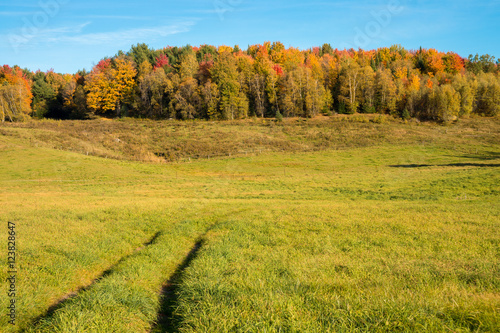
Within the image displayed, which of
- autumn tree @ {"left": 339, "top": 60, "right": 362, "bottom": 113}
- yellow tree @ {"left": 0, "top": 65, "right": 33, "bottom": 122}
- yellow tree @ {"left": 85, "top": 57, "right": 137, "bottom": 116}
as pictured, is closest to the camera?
yellow tree @ {"left": 0, "top": 65, "right": 33, "bottom": 122}

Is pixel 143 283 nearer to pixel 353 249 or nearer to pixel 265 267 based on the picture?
pixel 265 267

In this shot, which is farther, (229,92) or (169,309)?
(229,92)

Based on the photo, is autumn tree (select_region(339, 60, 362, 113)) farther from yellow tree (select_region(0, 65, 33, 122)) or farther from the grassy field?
yellow tree (select_region(0, 65, 33, 122))

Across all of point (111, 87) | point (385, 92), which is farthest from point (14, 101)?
point (385, 92)

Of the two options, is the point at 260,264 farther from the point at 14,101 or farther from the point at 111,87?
the point at 14,101

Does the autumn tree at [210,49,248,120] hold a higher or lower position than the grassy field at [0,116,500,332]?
higher

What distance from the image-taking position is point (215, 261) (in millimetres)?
8289

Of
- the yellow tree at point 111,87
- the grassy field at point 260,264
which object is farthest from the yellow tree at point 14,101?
the grassy field at point 260,264

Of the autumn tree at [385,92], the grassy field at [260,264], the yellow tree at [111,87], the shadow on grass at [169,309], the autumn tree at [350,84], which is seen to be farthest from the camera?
the yellow tree at [111,87]

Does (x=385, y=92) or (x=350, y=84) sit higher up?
(x=350, y=84)

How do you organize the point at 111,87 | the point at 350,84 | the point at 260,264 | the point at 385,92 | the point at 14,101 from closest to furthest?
the point at 260,264 → the point at 385,92 → the point at 14,101 → the point at 350,84 → the point at 111,87

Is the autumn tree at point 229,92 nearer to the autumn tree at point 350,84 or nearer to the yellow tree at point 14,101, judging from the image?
the autumn tree at point 350,84

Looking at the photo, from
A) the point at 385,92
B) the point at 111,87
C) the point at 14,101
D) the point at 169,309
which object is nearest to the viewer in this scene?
the point at 169,309

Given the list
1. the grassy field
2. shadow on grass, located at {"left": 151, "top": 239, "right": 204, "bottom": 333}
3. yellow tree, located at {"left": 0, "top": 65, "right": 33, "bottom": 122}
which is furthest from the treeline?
shadow on grass, located at {"left": 151, "top": 239, "right": 204, "bottom": 333}
